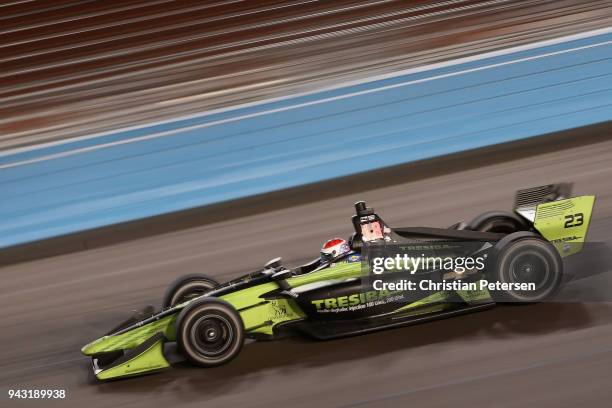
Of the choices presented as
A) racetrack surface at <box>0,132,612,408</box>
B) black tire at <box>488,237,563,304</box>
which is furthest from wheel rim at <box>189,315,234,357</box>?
black tire at <box>488,237,563,304</box>

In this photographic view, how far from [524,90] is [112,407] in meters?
6.73

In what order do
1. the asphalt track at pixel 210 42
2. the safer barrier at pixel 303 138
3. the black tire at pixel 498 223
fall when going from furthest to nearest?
the asphalt track at pixel 210 42
the safer barrier at pixel 303 138
the black tire at pixel 498 223

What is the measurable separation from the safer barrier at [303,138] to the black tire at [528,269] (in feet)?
13.6

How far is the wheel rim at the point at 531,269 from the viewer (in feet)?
15.4

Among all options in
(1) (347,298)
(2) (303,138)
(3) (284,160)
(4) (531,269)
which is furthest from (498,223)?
(2) (303,138)

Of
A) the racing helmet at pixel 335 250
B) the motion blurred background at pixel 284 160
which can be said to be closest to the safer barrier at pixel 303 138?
the motion blurred background at pixel 284 160

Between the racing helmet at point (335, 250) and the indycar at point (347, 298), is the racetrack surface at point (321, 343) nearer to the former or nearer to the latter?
the indycar at point (347, 298)

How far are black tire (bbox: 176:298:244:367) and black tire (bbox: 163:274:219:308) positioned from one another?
554mm

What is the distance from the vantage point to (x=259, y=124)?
945 centimetres

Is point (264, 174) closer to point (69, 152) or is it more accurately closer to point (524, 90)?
point (69, 152)

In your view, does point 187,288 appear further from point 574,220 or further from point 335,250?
point 574,220

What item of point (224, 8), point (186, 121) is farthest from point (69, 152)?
point (224, 8)

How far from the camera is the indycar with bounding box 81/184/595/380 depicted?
4.62 meters

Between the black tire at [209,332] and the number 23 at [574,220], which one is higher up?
the number 23 at [574,220]
